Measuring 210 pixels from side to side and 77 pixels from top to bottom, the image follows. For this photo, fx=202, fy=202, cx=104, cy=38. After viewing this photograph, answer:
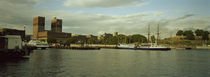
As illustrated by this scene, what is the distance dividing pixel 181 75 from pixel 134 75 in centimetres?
816

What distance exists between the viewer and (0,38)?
57.7 m

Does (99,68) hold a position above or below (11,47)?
below

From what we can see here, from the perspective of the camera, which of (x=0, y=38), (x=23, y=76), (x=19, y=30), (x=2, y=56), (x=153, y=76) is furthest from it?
(x=19, y=30)

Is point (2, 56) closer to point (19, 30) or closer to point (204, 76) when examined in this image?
point (204, 76)

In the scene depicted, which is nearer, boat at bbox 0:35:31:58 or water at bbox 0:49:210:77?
water at bbox 0:49:210:77

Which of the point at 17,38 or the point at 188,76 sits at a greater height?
the point at 17,38

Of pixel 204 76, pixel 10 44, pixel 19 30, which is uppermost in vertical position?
pixel 19 30

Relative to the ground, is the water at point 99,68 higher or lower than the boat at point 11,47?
lower

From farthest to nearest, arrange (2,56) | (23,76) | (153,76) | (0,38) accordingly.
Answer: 1. (0,38)
2. (2,56)
3. (153,76)
4. (23,76)

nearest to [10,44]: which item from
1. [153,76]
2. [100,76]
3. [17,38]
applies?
[17,38]

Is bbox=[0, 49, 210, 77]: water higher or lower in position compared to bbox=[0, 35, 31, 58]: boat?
lower

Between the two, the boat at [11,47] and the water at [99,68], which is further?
the boat at [11,47]

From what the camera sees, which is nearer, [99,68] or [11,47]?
[99,68]

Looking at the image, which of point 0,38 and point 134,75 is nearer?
point 134,75
